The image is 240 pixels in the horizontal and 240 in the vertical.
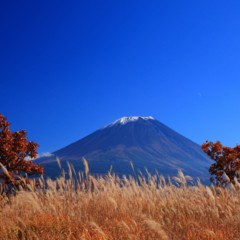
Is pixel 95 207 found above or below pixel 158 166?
below

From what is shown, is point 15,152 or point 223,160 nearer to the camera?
point 15,152

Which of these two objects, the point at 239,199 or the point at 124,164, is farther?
the point at 124,164

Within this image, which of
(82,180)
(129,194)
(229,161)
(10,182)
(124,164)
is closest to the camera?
(129,194)

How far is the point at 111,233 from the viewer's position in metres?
3.91

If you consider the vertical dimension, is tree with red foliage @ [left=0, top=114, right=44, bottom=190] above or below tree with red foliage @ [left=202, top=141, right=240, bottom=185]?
above

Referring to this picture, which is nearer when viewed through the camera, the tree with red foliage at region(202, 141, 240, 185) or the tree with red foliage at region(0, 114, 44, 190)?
the tree with red foliage at region(0, 114, 44, 190)

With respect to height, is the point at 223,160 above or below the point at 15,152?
below

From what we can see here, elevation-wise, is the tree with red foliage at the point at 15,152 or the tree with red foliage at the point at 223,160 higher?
the tree with red foliage at the point at 15,152

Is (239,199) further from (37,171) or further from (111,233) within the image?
(37,171)

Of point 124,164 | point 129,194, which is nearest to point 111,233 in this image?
point 129,194

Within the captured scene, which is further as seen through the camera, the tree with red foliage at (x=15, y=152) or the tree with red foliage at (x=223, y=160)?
the tree with red foliage at (x=223, y=160)

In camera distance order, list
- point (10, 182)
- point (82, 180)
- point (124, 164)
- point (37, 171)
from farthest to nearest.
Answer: point (124, 164) → point (37, 171) → point (10, 182) → point (82, 180)

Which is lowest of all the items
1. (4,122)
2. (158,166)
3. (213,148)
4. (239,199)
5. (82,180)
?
(239,199)

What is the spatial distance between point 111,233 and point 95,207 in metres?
1.37
